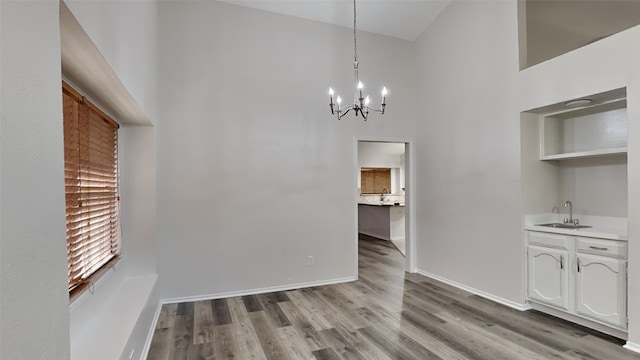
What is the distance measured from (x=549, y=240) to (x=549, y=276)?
0.37 m

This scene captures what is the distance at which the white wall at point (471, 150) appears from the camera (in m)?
3.78

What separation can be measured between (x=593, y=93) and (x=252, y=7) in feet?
12.7

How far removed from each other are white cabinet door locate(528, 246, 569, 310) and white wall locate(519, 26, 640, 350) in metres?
0.56

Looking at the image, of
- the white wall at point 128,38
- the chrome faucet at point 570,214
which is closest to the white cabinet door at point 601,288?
the chrome faucet at point 570,214

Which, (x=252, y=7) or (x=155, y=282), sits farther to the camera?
(x=252, y=7)

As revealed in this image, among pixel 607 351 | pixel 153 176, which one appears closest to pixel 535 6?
pixel 607 351

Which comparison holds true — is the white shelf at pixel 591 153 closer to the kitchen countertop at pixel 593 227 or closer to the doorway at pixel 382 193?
the kitchen countertop at pixel 593 227

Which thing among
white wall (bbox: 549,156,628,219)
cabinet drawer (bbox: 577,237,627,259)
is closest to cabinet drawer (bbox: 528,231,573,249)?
cabinet drawer (bbox: 577,237,627,259)

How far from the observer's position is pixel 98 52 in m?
1.59

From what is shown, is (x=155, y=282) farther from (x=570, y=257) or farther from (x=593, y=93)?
(x=593, y=93)


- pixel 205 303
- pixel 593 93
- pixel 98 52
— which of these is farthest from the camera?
pixel 205 303

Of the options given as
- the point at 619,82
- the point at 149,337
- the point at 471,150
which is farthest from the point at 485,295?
the point at 149,337

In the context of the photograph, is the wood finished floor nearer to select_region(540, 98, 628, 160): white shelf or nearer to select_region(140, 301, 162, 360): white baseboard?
select_region(140, 301, 162, 360): white baseboard

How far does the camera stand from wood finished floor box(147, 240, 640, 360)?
2.73m
